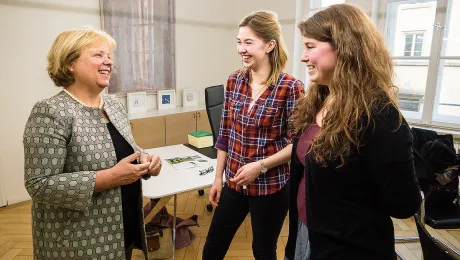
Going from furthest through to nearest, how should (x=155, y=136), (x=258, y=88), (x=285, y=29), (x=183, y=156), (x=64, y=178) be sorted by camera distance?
(x=285, y=29) < (x=155, y=136) < (x=183, y=156) < (x=258, y=88) < (x=64, y=178)

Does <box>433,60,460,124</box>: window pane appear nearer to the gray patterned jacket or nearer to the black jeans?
the black jeans

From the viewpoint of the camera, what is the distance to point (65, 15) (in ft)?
11.5

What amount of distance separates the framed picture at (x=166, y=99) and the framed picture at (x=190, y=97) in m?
A: 0.17

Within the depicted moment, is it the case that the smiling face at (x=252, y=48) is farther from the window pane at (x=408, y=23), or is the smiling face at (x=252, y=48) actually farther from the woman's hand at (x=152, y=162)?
the window pane at (x=408, y=23)

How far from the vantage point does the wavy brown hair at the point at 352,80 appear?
91cm

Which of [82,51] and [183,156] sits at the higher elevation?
[82,51]

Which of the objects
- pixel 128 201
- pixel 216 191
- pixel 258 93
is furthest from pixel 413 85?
pixel 128 201

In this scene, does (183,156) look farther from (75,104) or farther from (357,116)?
(357,116)

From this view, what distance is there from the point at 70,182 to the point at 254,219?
0.79 m

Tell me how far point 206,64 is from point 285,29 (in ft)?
4.05

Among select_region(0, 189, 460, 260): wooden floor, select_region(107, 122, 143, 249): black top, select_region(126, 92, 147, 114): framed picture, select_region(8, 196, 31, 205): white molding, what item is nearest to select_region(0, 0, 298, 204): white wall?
select_region(8, 196, 31, 205): white molding

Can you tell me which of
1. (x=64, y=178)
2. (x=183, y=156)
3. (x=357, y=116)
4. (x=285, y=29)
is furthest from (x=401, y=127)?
(x=285, y=29)

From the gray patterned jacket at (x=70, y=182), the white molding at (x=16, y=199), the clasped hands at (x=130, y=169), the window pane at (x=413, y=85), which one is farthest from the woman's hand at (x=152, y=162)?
the window pane at (x=413, y=85)

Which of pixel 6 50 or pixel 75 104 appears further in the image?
pixel 6 50
